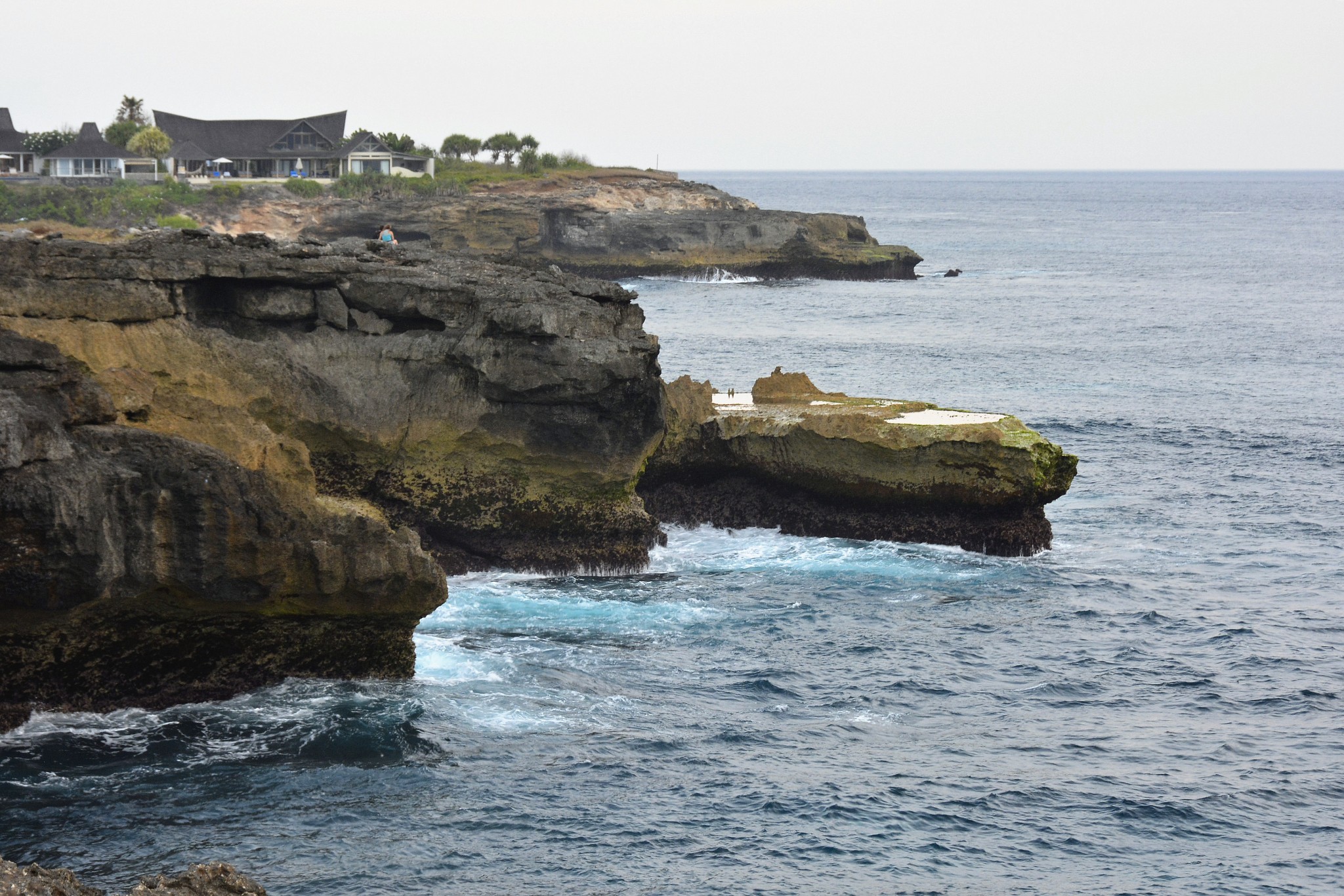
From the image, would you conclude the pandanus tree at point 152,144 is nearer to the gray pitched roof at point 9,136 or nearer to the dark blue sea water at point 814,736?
the gray pitched roof at point 9,136

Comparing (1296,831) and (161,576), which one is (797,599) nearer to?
(1296,831)

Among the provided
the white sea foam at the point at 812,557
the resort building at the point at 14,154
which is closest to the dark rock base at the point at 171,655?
the white sea foam at the point at 812,557

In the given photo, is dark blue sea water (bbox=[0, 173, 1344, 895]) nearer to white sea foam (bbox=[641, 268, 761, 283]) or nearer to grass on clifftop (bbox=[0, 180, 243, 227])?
grass on clifftop (bbox=[0, 180, 243, 227])

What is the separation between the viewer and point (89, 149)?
114 meters

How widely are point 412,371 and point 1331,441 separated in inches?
1399

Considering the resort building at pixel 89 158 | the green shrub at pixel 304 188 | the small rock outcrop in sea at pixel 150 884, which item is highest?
the resort building at pixel 89 158

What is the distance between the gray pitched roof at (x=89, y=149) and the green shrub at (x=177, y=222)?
2440 cm

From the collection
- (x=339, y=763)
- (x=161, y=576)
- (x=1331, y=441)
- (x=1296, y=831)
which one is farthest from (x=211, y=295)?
(x=1331, y=441)

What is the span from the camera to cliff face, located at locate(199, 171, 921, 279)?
110 meters

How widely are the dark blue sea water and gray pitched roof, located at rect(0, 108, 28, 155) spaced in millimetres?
96014

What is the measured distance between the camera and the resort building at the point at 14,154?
11419 cm

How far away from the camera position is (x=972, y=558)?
37.5 m

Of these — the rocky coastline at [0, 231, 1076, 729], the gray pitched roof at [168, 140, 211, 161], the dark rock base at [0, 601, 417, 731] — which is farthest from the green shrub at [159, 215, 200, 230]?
the dark rock base at [0, 601, 417, 731]

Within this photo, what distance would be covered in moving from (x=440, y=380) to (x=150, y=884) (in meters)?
19.5
